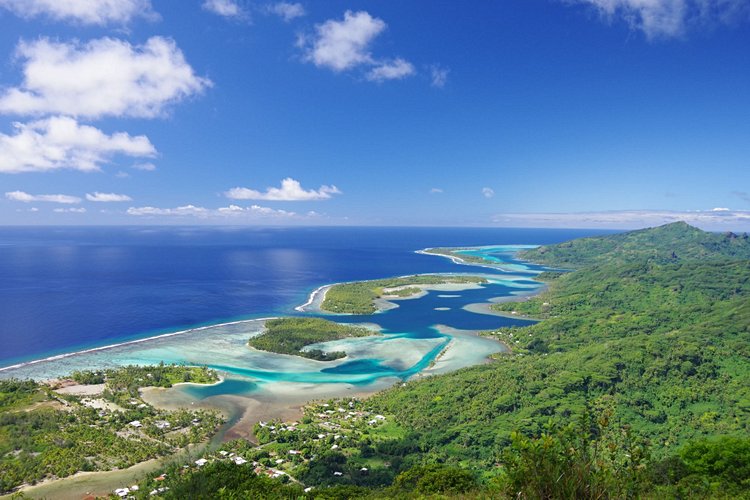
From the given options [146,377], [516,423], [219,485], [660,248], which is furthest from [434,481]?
[660,248]

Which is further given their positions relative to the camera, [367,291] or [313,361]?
[367,291]

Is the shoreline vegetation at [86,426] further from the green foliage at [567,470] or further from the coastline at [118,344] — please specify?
the green foliage at [567,470]

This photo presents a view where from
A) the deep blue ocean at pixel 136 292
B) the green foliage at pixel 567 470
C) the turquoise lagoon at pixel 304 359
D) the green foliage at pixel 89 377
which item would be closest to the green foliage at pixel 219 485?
the green foliage at pixel 567 470

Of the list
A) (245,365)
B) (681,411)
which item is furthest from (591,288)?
(245,365)

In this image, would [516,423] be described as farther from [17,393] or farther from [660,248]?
[660,248]

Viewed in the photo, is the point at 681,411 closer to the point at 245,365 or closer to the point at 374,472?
the point at 374,472

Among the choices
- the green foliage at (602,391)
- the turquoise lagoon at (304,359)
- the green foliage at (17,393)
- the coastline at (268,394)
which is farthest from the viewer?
the turquoise lagoon at (304,359)

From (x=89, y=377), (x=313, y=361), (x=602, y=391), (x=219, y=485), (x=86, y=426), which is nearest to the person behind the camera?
(x=219, y=485)
